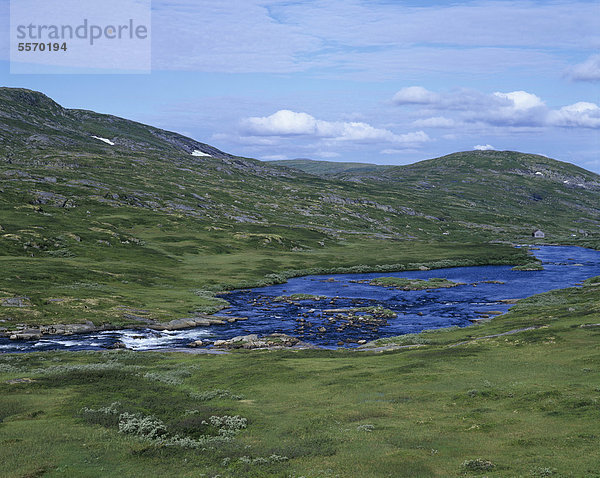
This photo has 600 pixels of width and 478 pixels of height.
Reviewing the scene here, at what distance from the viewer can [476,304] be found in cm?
10412

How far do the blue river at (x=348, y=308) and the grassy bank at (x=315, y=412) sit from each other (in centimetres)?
1447

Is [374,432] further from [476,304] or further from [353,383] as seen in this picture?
[476,304]

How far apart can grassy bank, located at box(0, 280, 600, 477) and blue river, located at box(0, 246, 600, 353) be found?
570 inches

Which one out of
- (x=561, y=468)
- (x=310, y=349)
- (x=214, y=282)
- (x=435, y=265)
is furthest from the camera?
(x=435, y=265)

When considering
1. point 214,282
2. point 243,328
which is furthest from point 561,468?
point 214,282

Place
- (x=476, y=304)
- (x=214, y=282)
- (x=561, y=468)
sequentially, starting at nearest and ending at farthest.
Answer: (x=561, y=468), (x=476, y=304), (x=214, y=282)

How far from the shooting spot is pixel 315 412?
37.1 m

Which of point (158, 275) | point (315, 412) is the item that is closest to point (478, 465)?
point (315, 412)

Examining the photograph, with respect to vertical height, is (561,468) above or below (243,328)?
above

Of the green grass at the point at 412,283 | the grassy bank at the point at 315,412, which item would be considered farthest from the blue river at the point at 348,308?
the grassy bank at the point at 315,412

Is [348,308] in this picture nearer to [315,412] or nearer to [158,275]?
[158,275]

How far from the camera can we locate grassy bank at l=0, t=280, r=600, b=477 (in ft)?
87.1

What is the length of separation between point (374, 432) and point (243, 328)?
5375 centimetres

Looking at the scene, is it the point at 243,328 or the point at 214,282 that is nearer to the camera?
the point at 243,328
